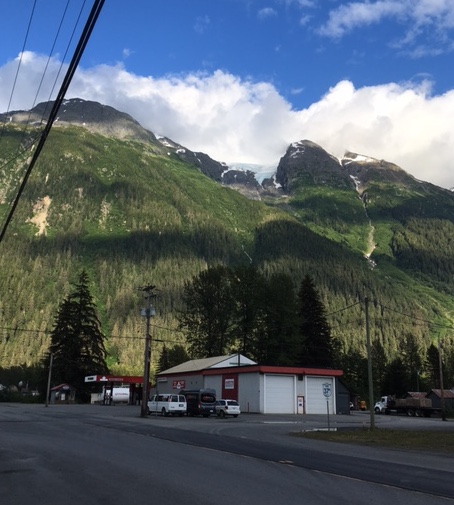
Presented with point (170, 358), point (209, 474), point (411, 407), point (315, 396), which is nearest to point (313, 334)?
point (411, 407)

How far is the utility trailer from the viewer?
64.8 meters

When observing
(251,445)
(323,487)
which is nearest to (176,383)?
(251,445)

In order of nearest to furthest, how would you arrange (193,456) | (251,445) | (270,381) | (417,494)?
(417,494), (193,456), (251,445), (270,381)

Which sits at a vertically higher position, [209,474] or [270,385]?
[270,385]

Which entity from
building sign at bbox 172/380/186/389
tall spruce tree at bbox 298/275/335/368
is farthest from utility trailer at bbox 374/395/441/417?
building sign at bbox 172/380/186/389

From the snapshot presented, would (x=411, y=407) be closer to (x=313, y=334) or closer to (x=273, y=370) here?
(x=313, y=334)

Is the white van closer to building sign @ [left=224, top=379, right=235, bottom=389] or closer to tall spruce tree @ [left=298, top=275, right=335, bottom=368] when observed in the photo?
building sign @ [left=224, top=379, right=235, bottom=389]

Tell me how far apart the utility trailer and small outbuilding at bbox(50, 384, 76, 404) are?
1729 inches

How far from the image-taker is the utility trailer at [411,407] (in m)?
64.8

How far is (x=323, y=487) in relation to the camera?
1030 centimetres

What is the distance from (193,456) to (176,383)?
174 ft

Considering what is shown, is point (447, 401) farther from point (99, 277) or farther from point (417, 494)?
point (99, 277)

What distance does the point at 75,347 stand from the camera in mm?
74750

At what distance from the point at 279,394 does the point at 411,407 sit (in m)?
22.7
